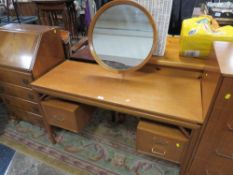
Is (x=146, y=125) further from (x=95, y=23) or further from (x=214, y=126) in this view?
(x=95, y=23)

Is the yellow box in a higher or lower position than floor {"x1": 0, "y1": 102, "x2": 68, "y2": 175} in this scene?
higher

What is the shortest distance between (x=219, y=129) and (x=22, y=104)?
133 cm

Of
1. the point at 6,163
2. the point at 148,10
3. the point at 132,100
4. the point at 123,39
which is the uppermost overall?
the point at 148,10

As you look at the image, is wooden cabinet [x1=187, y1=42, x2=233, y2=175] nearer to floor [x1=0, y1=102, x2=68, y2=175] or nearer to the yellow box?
the yellow box

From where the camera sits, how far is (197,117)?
2.54ft

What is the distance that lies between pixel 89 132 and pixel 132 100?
0.74 m

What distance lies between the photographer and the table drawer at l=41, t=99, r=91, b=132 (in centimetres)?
109

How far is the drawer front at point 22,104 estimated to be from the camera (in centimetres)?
129

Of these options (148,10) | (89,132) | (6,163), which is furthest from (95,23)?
(6,163)

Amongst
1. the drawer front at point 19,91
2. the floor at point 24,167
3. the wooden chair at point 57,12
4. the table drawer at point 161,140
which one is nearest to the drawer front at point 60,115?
the drawer front at point 19,91

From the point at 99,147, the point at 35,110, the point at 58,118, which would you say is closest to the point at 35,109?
the point at 35,110

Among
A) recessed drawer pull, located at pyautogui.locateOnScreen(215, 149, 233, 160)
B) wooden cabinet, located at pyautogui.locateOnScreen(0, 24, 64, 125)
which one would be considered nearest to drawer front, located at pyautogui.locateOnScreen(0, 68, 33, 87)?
wooden cabinet, located at pyautogui.locateOnScreen(0, 24, 64, 125)

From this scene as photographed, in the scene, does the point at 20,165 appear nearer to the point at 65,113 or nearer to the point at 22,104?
A: the point at 22,104

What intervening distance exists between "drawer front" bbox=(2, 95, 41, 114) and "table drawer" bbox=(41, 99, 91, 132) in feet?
0.45
